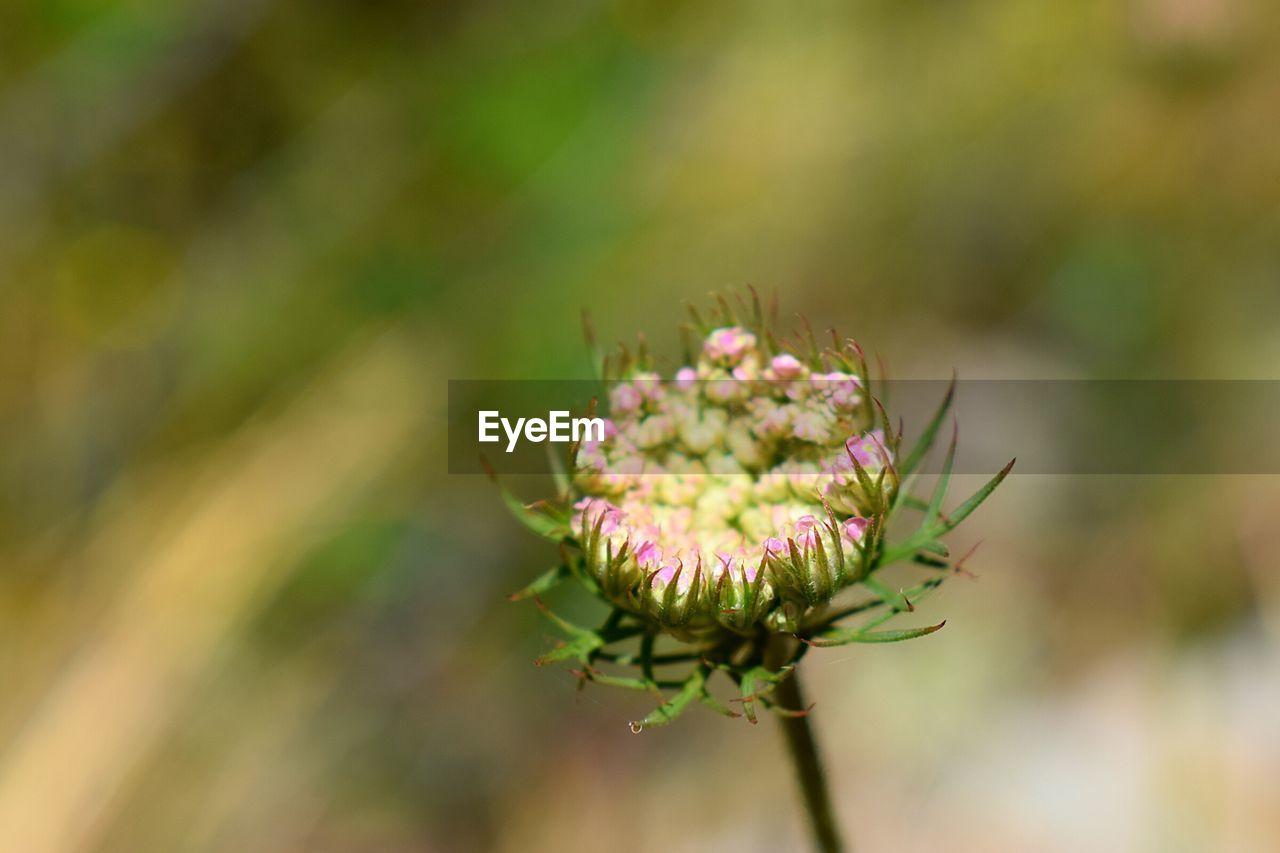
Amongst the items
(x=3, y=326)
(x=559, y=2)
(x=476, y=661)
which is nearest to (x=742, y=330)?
(x=476, y=661)

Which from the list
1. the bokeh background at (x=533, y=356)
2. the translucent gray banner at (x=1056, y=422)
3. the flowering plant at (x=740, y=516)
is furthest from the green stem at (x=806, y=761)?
the translucent gray banner at (x=1056, y=422)

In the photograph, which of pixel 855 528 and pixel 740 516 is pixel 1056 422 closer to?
pixel 740 516

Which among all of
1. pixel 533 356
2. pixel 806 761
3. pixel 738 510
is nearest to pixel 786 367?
pixel 738 510

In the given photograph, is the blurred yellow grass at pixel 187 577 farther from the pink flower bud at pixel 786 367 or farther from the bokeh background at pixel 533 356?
the pink flower bud at pixel 786 367

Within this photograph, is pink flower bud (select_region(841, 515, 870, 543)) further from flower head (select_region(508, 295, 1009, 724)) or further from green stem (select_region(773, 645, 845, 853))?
green stem (select_region(773, 645, 845, 853))

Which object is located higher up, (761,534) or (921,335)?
(921,335)

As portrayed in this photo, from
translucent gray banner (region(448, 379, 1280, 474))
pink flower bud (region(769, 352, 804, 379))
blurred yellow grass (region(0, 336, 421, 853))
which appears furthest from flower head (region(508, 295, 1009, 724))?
blurred yellow grass (region(0, 336, 421, 853))

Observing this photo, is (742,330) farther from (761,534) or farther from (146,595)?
(146,595)
